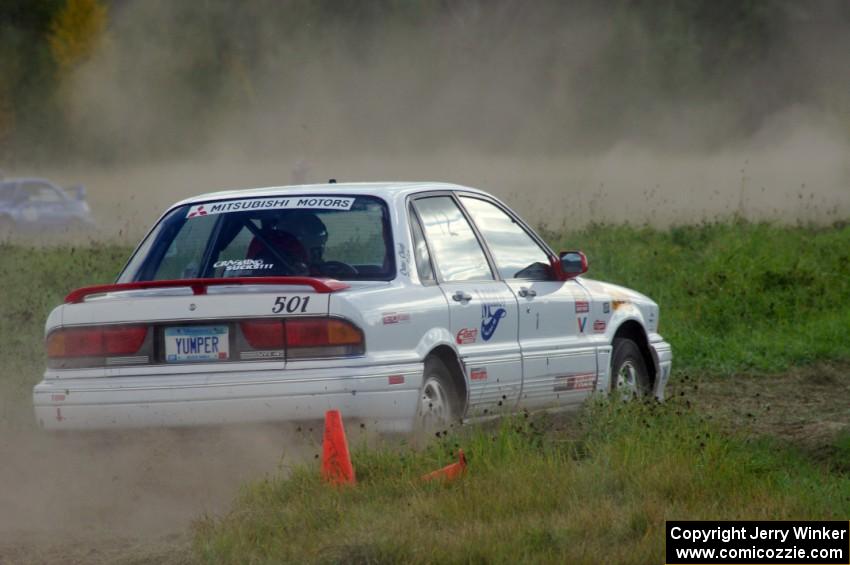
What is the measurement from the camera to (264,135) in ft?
140

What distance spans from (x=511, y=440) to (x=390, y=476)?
0.65 metres

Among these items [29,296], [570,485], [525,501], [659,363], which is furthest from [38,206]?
[525,501]

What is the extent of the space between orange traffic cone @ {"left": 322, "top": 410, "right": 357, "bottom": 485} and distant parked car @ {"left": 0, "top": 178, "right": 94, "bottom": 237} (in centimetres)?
2362

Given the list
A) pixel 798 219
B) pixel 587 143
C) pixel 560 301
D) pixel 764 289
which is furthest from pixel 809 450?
pixel 587 143

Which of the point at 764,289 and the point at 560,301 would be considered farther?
the point at 764,289

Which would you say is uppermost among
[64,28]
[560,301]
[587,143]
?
[64,28]

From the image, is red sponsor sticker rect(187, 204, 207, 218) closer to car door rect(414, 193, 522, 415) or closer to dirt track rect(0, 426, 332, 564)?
car door rect(414, 193, 522, 415)

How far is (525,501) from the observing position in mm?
5738

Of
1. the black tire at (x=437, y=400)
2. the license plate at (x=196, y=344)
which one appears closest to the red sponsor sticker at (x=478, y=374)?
the black tire at (x=437, y=400)

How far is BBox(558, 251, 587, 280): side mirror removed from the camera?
27.1ft

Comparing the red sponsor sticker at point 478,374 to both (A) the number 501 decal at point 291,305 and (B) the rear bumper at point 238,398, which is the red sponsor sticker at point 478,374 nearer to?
(B) the rear bumper at point 238,398

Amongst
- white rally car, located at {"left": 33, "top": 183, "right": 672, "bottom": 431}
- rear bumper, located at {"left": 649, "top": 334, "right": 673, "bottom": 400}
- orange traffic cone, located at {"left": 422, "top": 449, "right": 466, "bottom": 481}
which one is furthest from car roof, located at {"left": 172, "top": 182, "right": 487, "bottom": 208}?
rear bumper, located at {"left": 649, "top": 334, "right": 673, "bottom": 400}

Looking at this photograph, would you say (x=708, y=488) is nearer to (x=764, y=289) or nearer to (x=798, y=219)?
(x=764, y=289)

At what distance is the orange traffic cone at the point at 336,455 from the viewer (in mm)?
6094
